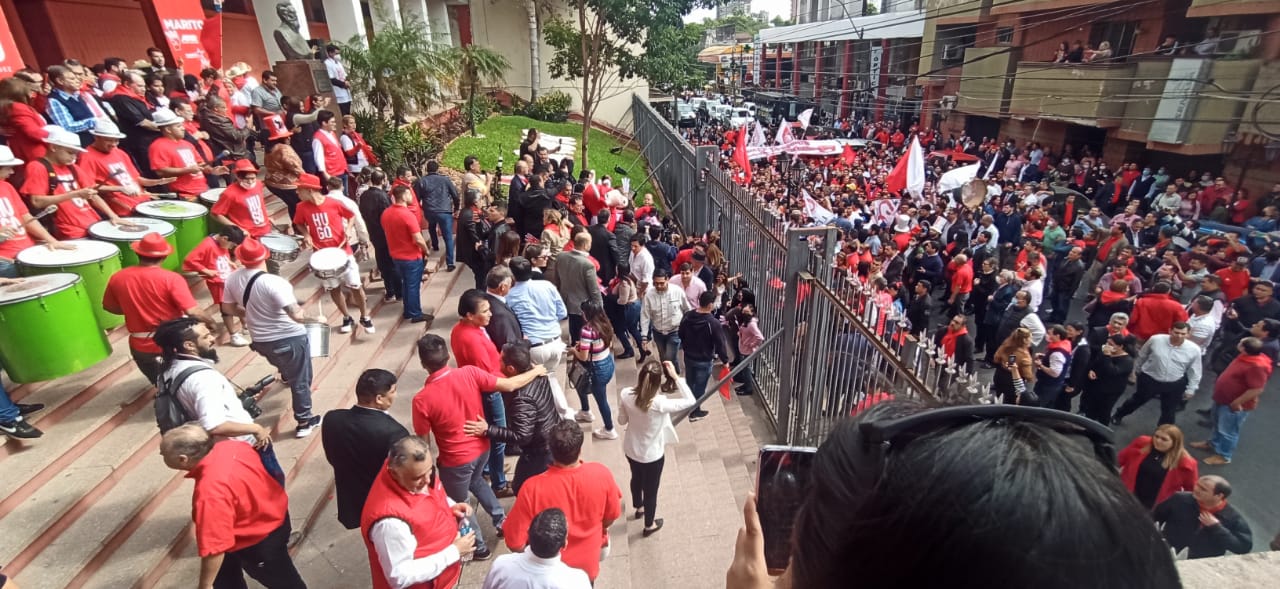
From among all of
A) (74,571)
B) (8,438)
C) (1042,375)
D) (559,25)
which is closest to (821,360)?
(1042,375)

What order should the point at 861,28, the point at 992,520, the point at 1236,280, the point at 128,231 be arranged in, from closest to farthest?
1. the point at 992,520
2. the point at 128,231
3. the point at 1236,280
4. the point at 861,28

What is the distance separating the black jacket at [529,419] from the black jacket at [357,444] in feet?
2.60

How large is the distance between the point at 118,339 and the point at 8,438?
1.58m

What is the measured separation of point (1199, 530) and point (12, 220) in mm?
8922

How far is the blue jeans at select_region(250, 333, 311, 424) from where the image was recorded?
482 cm

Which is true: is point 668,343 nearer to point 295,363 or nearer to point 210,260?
point 295,363

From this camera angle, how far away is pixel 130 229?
554cm

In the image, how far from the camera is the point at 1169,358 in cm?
647

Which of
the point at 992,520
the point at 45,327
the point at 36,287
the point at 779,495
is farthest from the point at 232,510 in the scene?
the point at 992,520

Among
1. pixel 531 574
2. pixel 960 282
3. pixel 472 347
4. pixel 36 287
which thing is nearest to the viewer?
pixel 531 574

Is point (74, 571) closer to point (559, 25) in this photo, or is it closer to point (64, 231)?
point (64, 231)

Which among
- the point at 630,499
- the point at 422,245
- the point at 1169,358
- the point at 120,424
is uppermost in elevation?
the point at 422,245

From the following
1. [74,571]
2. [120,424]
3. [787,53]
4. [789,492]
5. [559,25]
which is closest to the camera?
[789,492]

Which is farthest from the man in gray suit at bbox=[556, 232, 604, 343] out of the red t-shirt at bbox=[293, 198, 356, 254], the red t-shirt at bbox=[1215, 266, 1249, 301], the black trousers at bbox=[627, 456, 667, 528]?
the red t-shirt at bbox=[1215, 266, 1249, 301]
